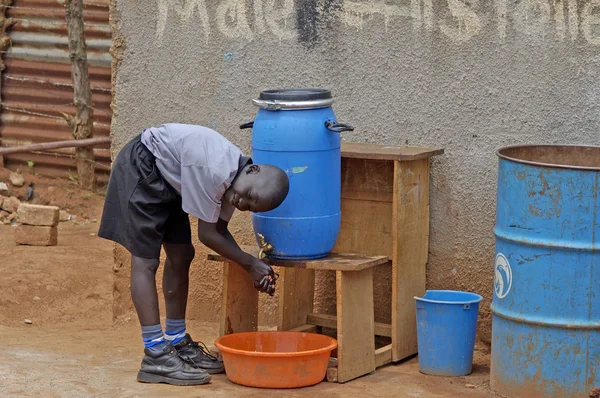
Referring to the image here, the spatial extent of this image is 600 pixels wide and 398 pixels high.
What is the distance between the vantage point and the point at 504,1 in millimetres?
5141

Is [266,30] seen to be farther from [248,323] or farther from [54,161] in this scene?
[54,161]

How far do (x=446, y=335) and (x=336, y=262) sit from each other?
2.14ft

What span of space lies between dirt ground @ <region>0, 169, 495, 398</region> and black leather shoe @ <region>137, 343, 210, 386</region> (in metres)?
0.04

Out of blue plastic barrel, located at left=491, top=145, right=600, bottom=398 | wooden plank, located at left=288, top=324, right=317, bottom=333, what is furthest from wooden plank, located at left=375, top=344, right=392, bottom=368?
blue plastic barrel, located at left=491, top=145, right=600, bottom=398

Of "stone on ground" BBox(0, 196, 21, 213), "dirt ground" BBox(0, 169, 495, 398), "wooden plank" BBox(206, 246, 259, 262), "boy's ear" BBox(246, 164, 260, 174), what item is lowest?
"dirt ground" BBox(0, 169, 495, 398)

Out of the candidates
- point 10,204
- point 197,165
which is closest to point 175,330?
point 197,165

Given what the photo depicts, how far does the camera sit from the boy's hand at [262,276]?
187 inches

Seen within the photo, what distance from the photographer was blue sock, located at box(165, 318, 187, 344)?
5.12 metres

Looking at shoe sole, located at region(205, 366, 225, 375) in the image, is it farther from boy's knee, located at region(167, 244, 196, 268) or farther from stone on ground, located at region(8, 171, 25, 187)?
stone on ground, located at region(8, 171, 25, 187)

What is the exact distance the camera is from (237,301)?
5.22 m

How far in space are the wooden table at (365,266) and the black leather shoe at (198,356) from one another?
16 centimetres

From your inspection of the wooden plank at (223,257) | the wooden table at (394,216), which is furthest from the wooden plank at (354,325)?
the wooden plank at (223,257)

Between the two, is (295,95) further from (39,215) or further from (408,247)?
(39,215)

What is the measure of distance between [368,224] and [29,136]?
Result: 5102 mm
